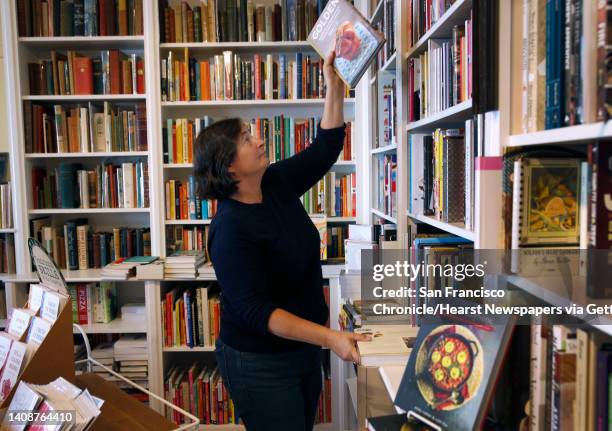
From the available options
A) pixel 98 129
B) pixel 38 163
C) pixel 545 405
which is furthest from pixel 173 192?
pixel 545 405

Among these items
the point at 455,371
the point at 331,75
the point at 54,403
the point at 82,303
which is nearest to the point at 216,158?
the point at 331,75

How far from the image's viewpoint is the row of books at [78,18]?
2.77 metres

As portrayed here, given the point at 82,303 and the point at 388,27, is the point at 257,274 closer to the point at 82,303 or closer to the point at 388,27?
the point at 388,27

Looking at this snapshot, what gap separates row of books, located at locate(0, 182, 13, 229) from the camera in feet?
9.38

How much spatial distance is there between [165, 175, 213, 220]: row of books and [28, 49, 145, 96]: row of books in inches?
22.7

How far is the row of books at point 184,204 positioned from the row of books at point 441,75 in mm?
1461

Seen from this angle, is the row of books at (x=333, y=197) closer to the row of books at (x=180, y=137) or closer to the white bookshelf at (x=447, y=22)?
the row of books at (x=180, y=137)

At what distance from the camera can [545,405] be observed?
85cm

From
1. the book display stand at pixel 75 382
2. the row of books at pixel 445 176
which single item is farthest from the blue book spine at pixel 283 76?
the book display stand at pixel 75 382

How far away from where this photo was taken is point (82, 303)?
2850 millimetres

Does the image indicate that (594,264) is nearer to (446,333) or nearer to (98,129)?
(446,333)

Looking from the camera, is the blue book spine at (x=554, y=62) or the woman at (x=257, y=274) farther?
the woman at (x=257, y=274)

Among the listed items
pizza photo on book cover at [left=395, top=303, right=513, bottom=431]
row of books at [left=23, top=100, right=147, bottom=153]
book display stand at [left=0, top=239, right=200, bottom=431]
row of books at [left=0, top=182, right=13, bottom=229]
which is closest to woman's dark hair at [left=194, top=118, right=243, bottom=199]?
book display stand at [left=0, top=239, right=200, bottom=431]

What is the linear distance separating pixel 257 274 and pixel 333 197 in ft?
5.14
